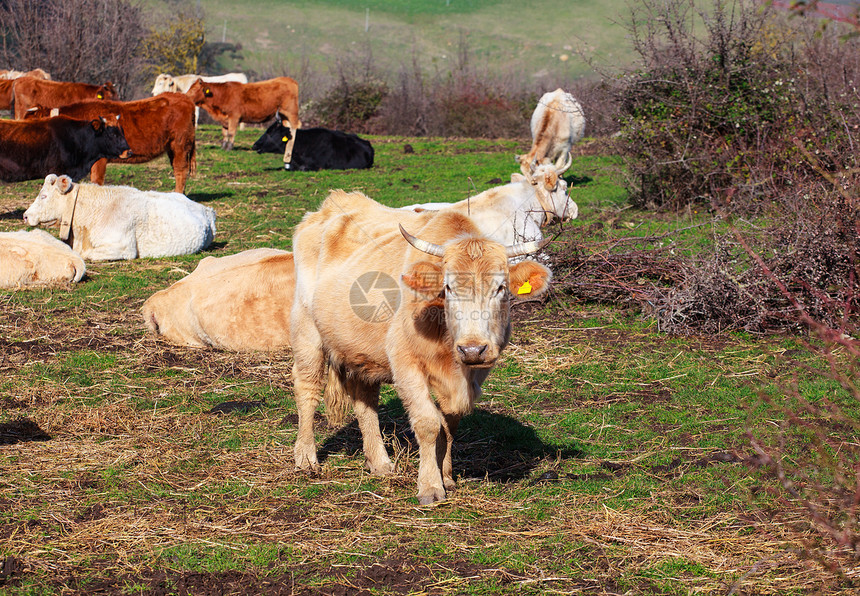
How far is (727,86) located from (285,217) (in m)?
6.84

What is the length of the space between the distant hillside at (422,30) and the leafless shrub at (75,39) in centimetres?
2903

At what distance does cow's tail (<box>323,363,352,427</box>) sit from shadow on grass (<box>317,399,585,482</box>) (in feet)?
0.90

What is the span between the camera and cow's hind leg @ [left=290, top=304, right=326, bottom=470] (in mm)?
5094

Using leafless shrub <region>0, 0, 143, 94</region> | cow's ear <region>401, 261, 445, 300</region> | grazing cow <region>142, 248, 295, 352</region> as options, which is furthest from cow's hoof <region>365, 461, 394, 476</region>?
leafless shrub <region>0, 0, 143, 94</region>

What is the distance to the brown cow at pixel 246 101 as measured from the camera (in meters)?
20.2

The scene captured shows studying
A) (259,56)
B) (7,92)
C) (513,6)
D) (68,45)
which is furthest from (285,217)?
(513,6)

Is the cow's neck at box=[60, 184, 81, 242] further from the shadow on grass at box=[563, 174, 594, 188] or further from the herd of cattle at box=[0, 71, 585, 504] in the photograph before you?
the shadow on grass at box=[563, 174, 594, 188]

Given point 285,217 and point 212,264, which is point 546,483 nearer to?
point 212,264

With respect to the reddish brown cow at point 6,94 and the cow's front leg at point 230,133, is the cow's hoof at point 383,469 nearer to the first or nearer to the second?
the cow's front leg at point 230,133

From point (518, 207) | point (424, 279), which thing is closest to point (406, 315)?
point (424, 279)

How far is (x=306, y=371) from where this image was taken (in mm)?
5184

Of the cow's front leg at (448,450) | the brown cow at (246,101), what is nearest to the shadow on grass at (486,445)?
the cow's front leg at (448,450)

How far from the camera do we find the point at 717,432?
5.46 metres

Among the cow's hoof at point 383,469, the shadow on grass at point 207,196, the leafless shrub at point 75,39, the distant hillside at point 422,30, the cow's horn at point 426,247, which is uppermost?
the distant hillside at point 422,30
